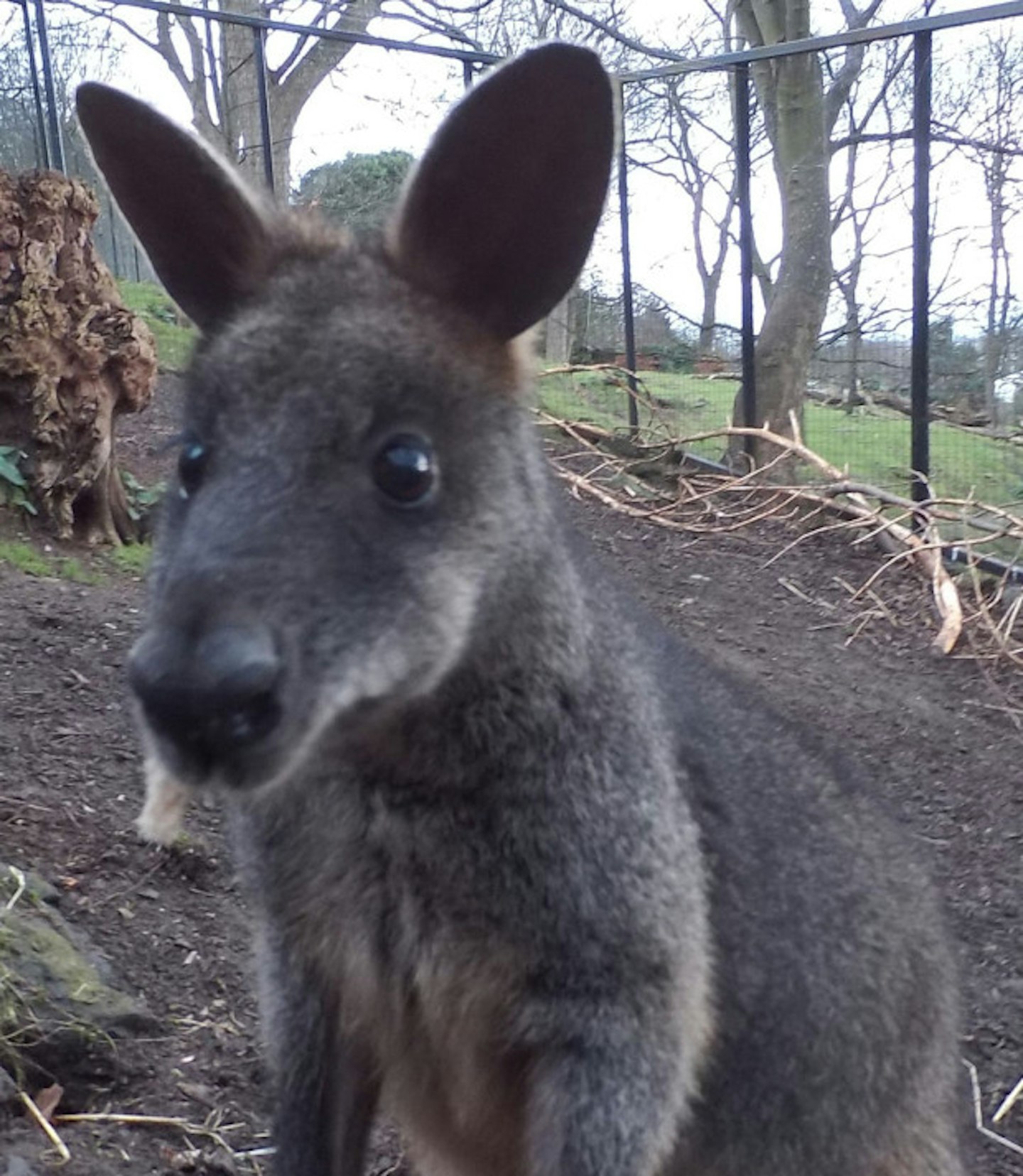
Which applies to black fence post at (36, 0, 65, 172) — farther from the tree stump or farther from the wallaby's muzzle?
the wallaby's muzzle

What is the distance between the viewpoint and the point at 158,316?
11359mm

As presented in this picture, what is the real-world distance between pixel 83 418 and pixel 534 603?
4.24 metres

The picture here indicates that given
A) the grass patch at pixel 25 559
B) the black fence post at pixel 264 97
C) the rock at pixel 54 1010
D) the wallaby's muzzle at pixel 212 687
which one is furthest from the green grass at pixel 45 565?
the black fence post at pixel 264 97

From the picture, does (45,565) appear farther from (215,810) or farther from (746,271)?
(746,271)

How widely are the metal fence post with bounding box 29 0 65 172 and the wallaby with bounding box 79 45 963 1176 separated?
8831 millimetres

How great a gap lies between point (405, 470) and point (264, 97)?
9.27 m

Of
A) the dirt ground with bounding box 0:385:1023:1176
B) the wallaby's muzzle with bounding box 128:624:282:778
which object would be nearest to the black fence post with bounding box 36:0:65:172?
the dirt ground with bounding box 0:385:1023:1176

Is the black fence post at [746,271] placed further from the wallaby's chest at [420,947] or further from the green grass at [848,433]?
the wallaby's chest at [420,947]

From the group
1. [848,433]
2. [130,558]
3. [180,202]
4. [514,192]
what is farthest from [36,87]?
[514,192]

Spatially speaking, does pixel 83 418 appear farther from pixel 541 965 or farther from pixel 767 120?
pixel 767 120

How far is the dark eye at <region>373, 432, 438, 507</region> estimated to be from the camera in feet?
6.30

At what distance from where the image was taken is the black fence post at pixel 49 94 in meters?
10.2

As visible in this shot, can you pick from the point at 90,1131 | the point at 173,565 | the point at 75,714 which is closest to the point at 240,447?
the point at 173,565

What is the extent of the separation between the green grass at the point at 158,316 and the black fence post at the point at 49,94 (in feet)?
3.35
